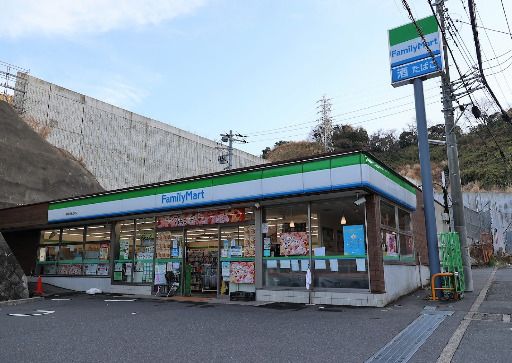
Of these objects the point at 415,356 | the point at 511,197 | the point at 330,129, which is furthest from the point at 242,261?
the point at 330,129

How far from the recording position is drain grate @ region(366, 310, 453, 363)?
19.8 feet

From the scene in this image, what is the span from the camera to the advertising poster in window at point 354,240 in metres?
12.1

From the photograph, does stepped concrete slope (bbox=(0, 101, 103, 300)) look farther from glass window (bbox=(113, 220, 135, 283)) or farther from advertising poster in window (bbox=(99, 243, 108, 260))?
glass window (bbox=(113, 220, 135, 283))

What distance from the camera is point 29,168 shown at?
31.1 meters

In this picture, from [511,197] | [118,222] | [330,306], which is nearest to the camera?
[330,306]

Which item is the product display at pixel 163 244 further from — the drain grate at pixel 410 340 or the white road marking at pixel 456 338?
the white road marking at pixel 456 338

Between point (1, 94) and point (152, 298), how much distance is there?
3253cm

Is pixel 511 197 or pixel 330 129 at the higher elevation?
pixel 330 129

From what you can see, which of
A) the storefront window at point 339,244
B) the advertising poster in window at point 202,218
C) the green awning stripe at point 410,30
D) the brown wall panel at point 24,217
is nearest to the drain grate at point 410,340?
the storefront window at point 339,244

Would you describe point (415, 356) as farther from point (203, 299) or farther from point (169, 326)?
point (203, 299)

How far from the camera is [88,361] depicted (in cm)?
587

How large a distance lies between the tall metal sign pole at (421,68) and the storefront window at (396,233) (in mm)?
1152

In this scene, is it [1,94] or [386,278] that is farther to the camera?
[1,94]

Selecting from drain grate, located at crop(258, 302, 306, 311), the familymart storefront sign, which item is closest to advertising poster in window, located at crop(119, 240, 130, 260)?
the familymart storefront sign
